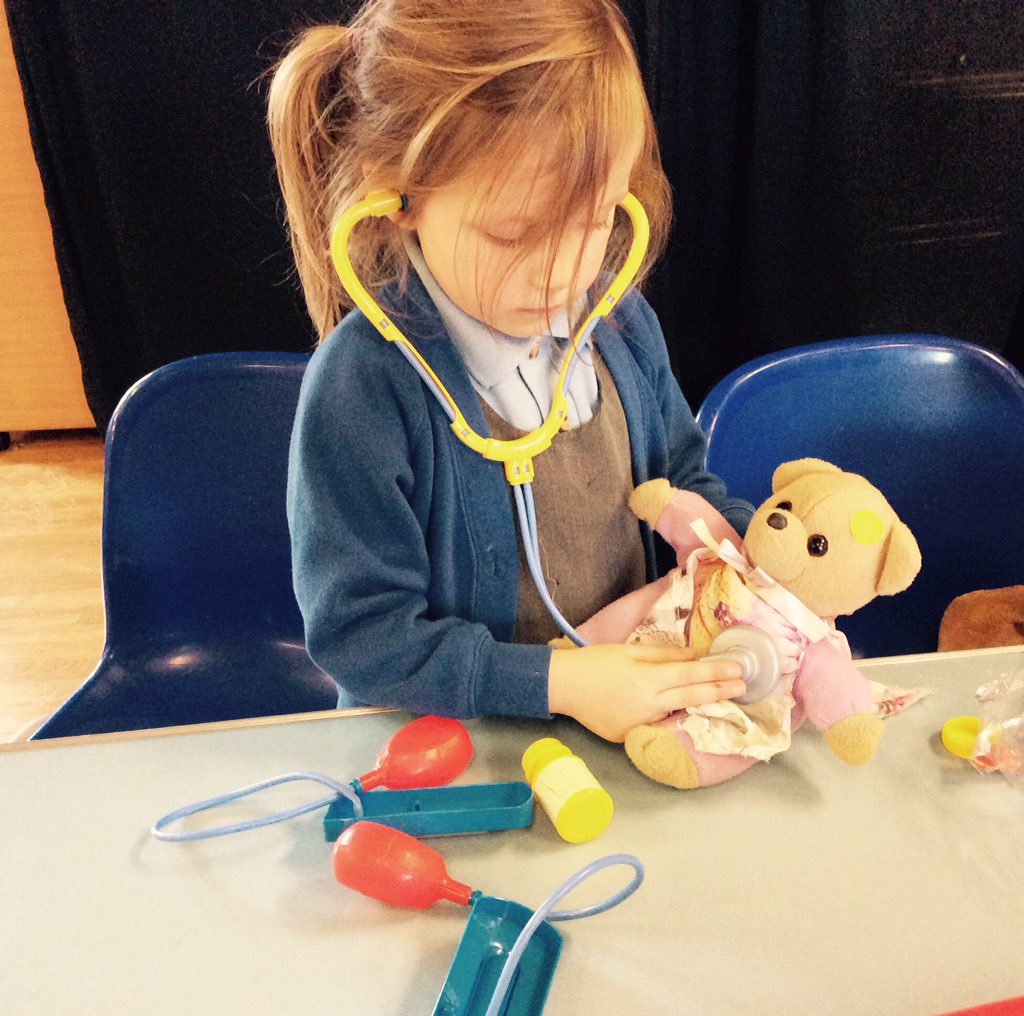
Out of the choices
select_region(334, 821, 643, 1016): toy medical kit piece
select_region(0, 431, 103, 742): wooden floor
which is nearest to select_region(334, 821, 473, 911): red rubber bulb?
select_region(334, 821, 643, 1016): toy medical kit piece

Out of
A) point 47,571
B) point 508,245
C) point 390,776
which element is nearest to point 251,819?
point 390,776

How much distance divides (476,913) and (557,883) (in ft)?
0.18

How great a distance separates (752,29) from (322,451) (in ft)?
5.64

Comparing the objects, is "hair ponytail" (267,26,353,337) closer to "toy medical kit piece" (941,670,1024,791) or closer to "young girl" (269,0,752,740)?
"young girl" (269,0,752,740)

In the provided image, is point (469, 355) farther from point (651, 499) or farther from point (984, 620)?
point (984, 620)

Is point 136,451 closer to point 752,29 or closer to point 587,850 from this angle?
point 587,850

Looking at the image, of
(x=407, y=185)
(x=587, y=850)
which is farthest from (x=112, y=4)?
(x=587, y=850)

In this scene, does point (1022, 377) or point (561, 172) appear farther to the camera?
point (1022, 377)

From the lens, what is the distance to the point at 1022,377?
0.97 metres

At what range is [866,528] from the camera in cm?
56

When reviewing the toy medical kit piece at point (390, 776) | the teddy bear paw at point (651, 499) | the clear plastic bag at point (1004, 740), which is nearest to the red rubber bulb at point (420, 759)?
the toy medical kit piece at point (390, 776)

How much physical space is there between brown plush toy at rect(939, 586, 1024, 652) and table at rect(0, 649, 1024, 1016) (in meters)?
0.36

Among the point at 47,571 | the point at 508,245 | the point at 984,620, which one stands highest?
the point at 508,245

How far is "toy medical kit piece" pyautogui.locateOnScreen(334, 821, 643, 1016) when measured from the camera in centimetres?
45
